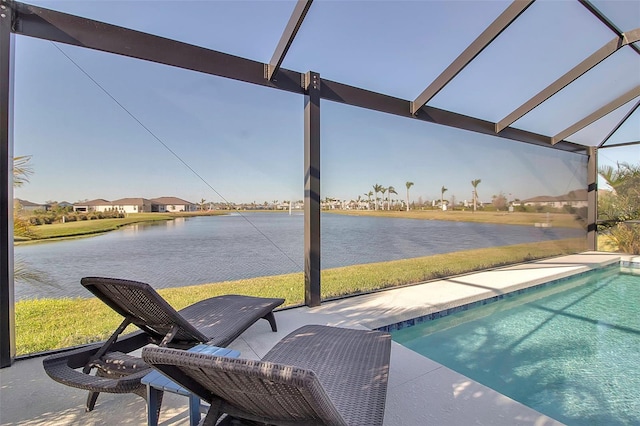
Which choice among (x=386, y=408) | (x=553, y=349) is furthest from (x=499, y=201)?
(x=386, y=408)

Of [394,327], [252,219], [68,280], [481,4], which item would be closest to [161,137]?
[252,219]

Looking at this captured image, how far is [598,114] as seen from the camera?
653 cm

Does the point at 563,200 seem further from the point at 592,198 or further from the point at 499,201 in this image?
the point at 499,201

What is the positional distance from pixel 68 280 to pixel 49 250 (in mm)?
448

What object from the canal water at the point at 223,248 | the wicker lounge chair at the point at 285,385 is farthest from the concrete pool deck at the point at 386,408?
the canal water at the point at 223,248

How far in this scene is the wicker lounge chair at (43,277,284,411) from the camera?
5.77ft

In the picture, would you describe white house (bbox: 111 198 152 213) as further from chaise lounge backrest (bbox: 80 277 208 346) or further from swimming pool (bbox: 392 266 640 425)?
swimming pool (bbox: 392 266 640 425)

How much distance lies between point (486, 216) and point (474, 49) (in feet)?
17.1

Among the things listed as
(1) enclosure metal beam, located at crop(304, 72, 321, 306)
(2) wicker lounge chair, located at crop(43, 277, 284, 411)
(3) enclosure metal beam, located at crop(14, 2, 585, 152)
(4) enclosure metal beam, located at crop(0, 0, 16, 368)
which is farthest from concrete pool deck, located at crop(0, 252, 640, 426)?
(3) enclosure metal beam, located at crop(14, 2, 585, 152)

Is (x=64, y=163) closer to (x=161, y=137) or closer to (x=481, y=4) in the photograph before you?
(x=161, y=137)

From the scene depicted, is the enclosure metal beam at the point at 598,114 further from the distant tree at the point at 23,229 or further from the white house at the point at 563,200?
the distant tree at the point at 23,229

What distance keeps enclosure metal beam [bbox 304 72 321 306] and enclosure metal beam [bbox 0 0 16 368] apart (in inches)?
110

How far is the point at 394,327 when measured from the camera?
366 cm

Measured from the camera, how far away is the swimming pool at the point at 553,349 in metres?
2.47
